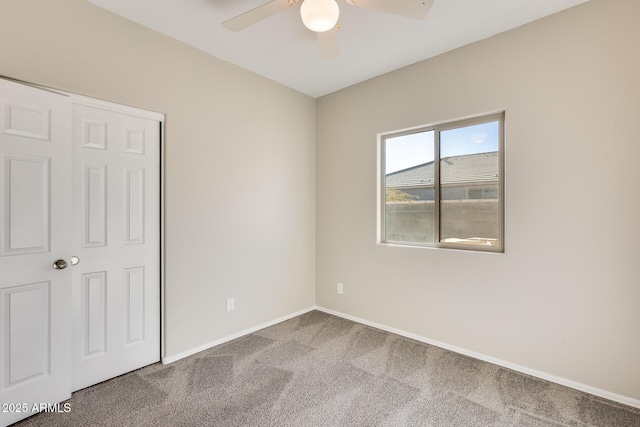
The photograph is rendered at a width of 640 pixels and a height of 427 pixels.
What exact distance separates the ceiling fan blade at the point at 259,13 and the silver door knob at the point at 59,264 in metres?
1.85

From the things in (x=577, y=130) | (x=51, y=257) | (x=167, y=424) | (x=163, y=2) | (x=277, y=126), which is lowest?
(x=167, y=424)

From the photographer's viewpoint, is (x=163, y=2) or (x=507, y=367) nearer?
(x=163, y=2)

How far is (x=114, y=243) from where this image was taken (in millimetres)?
2242

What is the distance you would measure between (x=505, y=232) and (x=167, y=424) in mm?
2763

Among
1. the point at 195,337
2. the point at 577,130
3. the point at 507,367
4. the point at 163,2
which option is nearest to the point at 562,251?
the point at 577,130

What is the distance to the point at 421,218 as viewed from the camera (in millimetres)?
3041

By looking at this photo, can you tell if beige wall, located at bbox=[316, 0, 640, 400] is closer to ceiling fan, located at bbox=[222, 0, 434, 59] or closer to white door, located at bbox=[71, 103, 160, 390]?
ceiling fan, located at bbox=[222, 0, 434, 59]

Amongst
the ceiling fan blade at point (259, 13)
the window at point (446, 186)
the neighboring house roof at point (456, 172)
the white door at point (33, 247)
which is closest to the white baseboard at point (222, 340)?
the white door at point (33, 247)

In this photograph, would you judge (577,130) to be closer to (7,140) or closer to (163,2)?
(163,2)

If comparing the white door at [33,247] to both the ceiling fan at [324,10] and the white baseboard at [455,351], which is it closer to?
the white baseboard at [455,351]

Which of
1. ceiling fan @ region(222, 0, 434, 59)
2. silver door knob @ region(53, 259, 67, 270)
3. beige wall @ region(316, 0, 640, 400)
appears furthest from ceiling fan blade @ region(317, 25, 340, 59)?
silver door knob @ region(53, 259, 67, 270)

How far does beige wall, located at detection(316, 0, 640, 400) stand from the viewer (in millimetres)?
1964

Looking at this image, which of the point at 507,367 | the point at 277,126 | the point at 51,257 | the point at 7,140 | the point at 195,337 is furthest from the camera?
the point at 277,126

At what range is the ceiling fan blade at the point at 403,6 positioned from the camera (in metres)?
1.56
